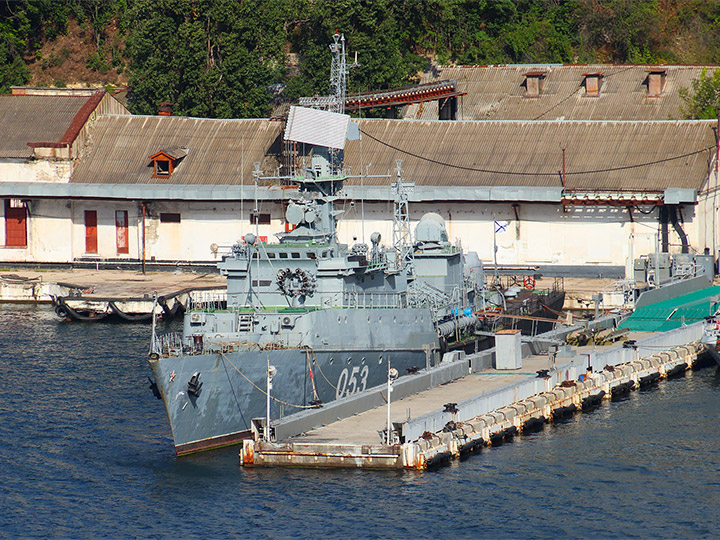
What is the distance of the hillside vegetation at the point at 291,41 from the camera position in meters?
93.8

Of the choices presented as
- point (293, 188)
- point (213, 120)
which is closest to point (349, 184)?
point (293, 188)

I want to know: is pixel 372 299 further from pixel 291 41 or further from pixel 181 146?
pixel 291 41

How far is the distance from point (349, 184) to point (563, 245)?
50.0 ft

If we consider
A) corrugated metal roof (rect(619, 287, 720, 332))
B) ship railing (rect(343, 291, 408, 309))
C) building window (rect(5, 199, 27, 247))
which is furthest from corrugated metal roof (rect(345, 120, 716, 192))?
ship railing (rect(343, 291, 408, 309))

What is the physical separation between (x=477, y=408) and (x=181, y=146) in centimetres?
4627

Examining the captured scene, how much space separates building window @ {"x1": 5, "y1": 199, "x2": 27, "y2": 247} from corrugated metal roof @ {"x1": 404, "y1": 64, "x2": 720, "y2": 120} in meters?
30.7

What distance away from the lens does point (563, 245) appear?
76312 millimetres

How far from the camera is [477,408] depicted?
43.4m

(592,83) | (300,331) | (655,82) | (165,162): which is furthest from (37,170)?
(655,82)

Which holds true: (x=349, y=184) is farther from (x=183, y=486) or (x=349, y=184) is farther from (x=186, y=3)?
(x=183, y=486)

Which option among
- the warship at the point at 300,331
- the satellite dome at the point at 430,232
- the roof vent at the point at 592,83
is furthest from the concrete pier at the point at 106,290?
the roof vent at the point at 592,83

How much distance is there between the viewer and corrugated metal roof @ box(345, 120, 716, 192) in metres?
75.7

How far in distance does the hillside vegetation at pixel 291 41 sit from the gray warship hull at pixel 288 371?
46.0 meters

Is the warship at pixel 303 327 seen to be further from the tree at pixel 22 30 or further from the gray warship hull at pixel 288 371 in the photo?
the tree at pixel 22 30
